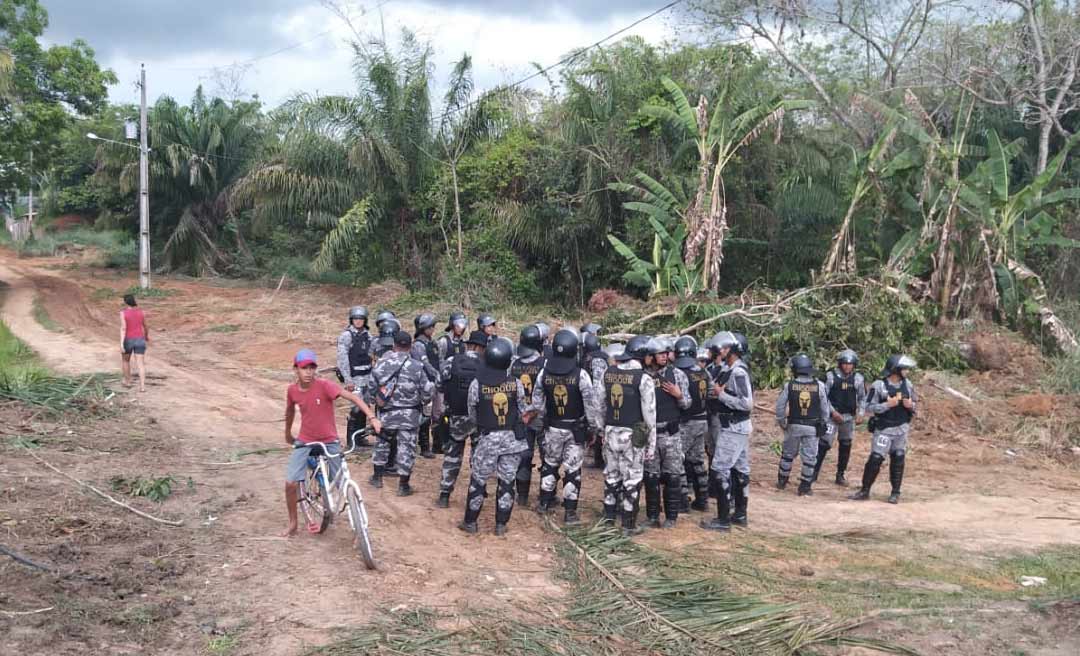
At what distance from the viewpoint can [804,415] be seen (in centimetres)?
1008

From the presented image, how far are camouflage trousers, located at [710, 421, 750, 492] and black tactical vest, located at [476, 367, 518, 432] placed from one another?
211cm

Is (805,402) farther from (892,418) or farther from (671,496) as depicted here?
(671,496)

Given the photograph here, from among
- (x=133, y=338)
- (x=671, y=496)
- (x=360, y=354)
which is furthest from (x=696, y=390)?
(x=133, y=338)

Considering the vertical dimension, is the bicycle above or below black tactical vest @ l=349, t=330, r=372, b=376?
below

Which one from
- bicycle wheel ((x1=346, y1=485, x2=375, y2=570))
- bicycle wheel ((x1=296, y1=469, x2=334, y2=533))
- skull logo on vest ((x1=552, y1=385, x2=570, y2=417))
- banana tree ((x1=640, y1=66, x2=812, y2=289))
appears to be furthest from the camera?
banana tree ((x1=640, y1=66, x2=812, y2=289))

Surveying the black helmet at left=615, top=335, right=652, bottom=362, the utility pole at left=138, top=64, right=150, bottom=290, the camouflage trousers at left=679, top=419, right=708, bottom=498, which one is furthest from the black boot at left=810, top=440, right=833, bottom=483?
the utility pole at left=138, top=64, right=150, bottom=290

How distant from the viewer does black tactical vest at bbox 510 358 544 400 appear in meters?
8.93

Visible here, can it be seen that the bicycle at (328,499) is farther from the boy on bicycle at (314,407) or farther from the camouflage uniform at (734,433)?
the camouflage uniform at (734,433)

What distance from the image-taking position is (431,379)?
955 cm

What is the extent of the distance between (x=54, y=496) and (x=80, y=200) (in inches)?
1606

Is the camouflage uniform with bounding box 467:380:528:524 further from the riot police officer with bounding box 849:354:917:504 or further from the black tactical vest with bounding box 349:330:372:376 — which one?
the riot police officer with bounding box 849:354:917:504

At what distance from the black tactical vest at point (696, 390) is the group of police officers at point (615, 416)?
0.05 feet

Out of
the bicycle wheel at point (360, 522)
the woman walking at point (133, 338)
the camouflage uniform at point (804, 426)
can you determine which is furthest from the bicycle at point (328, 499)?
the woman walking at point (133, 338)

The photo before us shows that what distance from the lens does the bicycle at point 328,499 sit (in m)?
7.11
